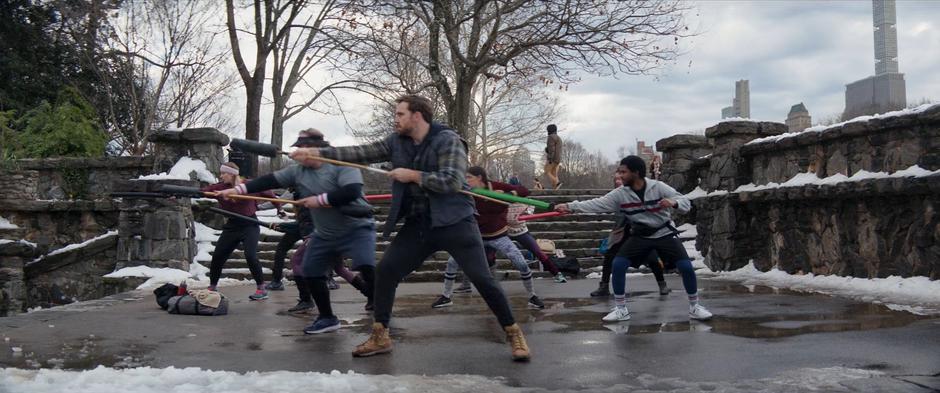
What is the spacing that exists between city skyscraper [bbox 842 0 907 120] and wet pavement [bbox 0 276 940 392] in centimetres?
4260

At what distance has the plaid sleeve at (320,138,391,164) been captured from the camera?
604cm

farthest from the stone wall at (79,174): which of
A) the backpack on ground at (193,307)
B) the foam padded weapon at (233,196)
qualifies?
the foam padded weapon at (233,196)

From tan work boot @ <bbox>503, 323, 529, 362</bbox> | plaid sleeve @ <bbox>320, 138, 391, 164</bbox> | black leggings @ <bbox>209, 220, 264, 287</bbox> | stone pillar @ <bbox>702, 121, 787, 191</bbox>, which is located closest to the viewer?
tan work boot @ <bbox>503, 323, 529, 362</bbox>

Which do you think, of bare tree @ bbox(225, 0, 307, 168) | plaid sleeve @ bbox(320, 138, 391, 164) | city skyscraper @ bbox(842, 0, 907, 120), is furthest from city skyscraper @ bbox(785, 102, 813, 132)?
plaid sleeve @ bbox(320, 138, 391, 164)

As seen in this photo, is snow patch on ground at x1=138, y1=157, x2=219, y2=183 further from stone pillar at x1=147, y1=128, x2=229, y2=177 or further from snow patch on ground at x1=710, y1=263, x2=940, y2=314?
snow patch on ground at x1=710, y1=263, x2=940, y2=314

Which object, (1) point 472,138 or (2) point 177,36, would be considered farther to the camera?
(1) point 472,138

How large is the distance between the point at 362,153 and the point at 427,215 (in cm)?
82

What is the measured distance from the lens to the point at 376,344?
225 inches

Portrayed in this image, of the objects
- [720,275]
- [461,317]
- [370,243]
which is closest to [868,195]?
[720,275]

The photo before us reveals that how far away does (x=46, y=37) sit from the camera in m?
30.2

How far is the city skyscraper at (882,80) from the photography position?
5112 centimetres

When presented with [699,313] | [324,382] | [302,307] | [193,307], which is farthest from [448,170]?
[193,307]

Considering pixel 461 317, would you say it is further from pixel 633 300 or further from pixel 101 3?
pixel 101 3

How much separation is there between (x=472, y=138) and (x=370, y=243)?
3877 cm
